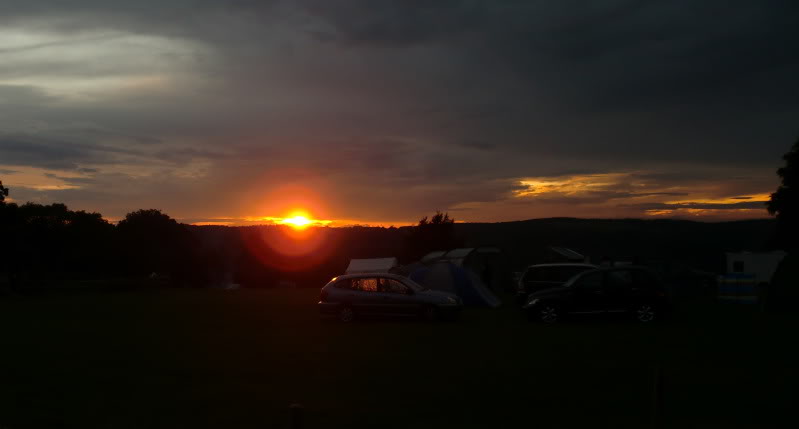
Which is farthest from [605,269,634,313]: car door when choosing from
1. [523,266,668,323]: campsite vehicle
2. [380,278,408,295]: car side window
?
[380,278,408,295]: car side window

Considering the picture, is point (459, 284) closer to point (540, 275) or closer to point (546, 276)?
point (540, 275)

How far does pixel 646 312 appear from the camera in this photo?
22000 millimetres

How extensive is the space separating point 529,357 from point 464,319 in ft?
32.2

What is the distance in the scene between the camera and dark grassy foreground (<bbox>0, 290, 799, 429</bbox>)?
8812 millimetres

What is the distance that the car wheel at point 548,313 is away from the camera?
22.1m

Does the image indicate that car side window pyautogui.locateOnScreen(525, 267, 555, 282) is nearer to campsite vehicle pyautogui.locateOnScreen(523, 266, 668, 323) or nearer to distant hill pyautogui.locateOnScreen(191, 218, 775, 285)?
campsite vehicle pyautogui.locateOnScreen(523, 266, 668, 323)

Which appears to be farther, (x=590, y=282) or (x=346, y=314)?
(x=346, y=314)

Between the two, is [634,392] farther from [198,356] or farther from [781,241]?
[781,241]

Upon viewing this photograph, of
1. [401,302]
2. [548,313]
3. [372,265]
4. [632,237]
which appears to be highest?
[632,237]

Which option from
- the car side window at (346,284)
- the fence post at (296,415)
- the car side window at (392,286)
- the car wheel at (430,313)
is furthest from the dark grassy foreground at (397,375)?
the fence post at (296,415)

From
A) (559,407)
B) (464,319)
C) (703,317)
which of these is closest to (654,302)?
(703,317)

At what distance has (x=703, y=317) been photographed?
24594 millimetres

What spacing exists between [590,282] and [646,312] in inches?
74.7

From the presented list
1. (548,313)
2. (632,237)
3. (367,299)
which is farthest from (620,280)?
(632,237)
